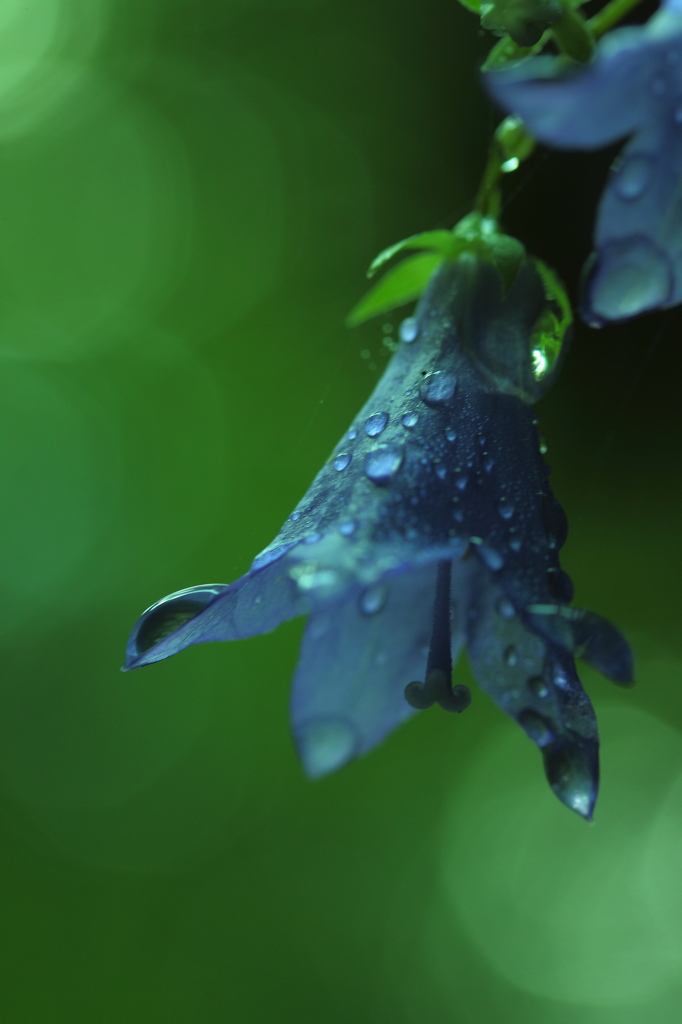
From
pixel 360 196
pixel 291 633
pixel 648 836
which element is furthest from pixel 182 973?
pixel 360 196

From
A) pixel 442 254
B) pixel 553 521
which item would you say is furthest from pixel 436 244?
pixel 553 521

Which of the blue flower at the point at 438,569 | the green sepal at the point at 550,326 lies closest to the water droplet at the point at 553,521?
the blue flower at the point at 438,569

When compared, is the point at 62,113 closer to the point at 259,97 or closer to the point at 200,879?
the point at 259,97

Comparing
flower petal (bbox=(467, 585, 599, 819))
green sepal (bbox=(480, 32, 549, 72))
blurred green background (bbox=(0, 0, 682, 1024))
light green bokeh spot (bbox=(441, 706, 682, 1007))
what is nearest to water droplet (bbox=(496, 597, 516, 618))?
flower petal (bbox=(467, 585, 599, 819))

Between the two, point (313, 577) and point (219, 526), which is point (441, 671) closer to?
point (313, 577)

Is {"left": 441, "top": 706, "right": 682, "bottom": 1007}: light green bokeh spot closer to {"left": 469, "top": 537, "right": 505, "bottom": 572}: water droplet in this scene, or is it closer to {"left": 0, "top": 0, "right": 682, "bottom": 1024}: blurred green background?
{"left": 0, "top": 0, "right": 682, "bottom": 1024}: blurred green background
